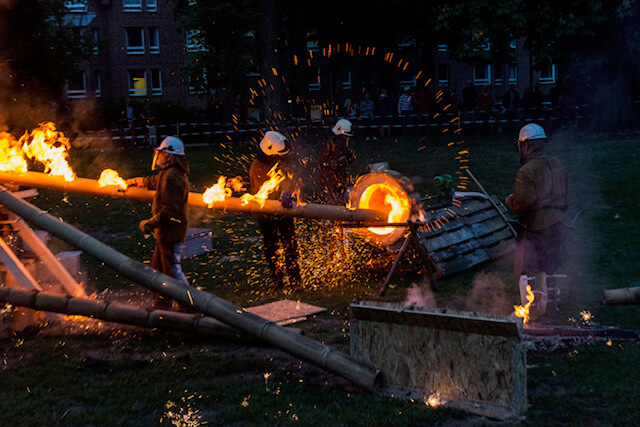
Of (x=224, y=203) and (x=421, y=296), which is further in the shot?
(x=421, y=296)

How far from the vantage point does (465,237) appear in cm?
1091

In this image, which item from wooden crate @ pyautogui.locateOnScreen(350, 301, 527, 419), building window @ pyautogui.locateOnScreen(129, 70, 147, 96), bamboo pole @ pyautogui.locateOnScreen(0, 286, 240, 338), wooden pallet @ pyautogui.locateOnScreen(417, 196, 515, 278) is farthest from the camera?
building window @ pyautogui.locateOnScreen(129, 70, 147, 96)

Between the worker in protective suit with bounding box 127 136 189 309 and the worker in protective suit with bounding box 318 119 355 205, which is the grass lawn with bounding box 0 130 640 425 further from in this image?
the worker in protective suit with bounding box 127 136 189 309

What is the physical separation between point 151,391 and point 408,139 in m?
19.1

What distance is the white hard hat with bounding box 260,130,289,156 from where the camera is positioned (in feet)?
31.5

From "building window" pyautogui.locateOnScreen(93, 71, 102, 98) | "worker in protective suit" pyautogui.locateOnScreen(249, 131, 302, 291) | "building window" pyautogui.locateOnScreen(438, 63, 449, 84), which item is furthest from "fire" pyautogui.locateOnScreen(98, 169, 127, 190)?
"building window" pyautogui.locateOnScreen(438, 63, 449, 84)

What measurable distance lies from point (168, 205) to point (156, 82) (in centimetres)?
3942

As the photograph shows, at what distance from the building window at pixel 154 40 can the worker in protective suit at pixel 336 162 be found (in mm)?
37357

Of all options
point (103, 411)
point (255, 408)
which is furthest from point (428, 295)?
point (103, 411)

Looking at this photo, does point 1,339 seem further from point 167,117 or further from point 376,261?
point 167,117

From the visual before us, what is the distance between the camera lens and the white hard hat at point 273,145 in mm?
9602

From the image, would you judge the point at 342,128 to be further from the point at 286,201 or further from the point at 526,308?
the point at 526,308

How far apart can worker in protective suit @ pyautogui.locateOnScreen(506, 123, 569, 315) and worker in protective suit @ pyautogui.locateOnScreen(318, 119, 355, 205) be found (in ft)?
11.5

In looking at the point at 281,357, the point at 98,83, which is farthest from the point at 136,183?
the point at 98,83
